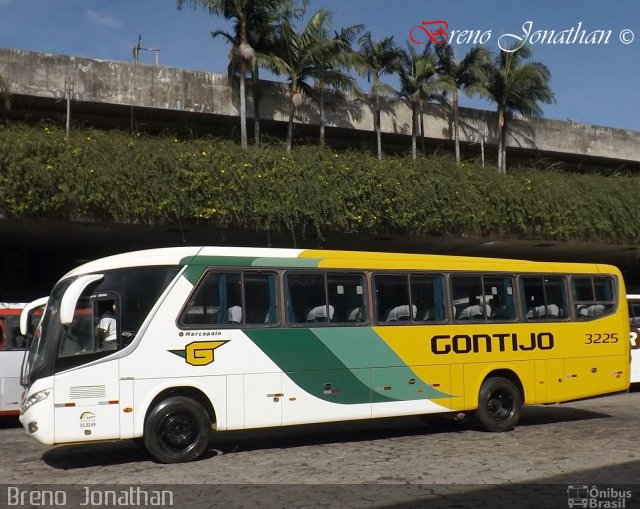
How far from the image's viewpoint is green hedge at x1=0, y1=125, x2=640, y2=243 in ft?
60.3

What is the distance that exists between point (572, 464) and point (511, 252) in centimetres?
2051

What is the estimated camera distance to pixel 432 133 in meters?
31.7

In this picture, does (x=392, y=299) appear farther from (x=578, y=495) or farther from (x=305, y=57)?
(x=305, y=57)

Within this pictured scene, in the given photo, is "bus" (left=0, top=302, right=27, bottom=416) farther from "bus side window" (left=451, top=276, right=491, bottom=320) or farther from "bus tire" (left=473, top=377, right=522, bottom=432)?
"bus tire" (left=473, top=377, right=522, bottom=432)

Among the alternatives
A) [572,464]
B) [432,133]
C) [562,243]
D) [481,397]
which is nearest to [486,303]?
[481,397]

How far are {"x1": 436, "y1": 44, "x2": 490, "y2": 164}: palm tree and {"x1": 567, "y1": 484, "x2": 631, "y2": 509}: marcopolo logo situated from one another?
24.2 meters

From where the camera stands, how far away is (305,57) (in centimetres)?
2692

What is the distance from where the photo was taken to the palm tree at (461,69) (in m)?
31.4

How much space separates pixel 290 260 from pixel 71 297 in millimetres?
3318

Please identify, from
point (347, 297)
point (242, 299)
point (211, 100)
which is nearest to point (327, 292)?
point (347, 297)


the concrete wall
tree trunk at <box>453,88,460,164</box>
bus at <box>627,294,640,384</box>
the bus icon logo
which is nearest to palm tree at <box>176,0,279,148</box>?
the concrete wall

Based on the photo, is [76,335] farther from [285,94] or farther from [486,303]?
[285,94]

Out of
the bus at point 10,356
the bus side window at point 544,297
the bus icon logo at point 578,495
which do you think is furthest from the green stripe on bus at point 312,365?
the bus at point 10,356

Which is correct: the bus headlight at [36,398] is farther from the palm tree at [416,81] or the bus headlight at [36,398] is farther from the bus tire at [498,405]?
the palm tree at [416,81]
